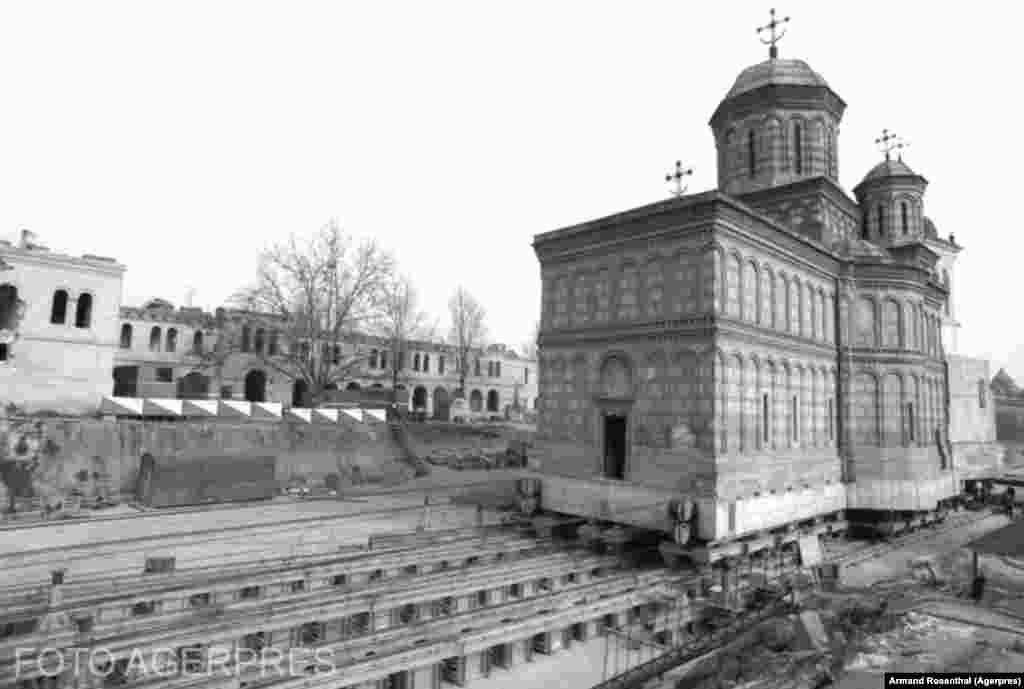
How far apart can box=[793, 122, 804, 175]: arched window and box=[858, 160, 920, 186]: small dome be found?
26.7 feet

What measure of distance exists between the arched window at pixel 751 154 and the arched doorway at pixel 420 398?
40.6 metres

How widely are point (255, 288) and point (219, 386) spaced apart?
874 cm

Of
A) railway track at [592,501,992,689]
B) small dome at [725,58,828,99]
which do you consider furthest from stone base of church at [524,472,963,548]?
small dome at [725,58,828,99]

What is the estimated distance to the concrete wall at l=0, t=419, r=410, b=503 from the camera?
22281 millimetres

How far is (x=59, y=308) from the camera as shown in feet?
96.4

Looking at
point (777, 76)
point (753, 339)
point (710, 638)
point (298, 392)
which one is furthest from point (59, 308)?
point (777, 76)

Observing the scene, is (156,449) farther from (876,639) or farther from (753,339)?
(876,639)

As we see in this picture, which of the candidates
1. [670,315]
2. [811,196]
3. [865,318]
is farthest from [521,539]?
[811,196]

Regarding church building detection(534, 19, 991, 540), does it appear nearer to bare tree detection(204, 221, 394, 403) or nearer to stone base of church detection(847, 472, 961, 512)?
stone base of church detection(847, 472, 961, 512)

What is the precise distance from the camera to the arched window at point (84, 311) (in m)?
29.8

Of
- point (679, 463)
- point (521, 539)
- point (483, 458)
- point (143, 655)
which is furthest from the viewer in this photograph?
point (483, 458)

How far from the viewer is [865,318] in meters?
22.6

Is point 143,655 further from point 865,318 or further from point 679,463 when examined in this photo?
point 865,318

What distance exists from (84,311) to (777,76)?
3428cm
